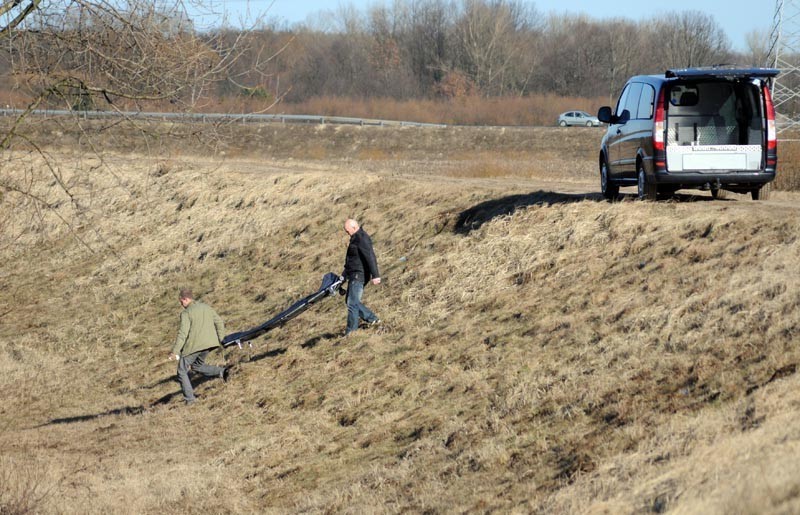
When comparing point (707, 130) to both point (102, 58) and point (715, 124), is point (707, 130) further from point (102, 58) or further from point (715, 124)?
point (102, 58)

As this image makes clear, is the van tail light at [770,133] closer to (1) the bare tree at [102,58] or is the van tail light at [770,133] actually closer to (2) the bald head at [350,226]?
(2) the bald head at [350,226]

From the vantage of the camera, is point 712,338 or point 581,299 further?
point 581,299

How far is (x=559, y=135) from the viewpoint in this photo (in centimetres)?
5188

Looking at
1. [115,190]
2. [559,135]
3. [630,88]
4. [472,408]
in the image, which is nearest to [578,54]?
[559,135]

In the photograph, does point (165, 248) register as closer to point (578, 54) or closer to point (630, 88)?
point (630, 88)

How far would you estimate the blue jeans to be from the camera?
16047mm

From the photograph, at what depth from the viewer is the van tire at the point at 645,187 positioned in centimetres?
1625

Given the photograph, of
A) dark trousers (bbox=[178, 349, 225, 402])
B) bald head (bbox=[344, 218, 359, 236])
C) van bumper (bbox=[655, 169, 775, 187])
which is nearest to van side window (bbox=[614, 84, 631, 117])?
van bumper (bbox=[655, 169, 775, 187])

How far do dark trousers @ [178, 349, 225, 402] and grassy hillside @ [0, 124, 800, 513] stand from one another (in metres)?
0.29

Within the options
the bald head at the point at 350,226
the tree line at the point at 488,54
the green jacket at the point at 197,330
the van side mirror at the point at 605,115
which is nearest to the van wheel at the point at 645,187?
the van side mirror at the point at 605,115

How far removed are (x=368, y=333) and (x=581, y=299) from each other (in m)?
3.82

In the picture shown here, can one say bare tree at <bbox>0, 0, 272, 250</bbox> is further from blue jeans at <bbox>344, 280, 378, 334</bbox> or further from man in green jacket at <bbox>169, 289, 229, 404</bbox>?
blue jeans at <bbox>344, 280, 378, 334</bbox>

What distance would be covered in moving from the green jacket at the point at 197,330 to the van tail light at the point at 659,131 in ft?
22.8

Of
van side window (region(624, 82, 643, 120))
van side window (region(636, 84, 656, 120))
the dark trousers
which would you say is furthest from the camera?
van side window (region(624, 82, 643, 120))
